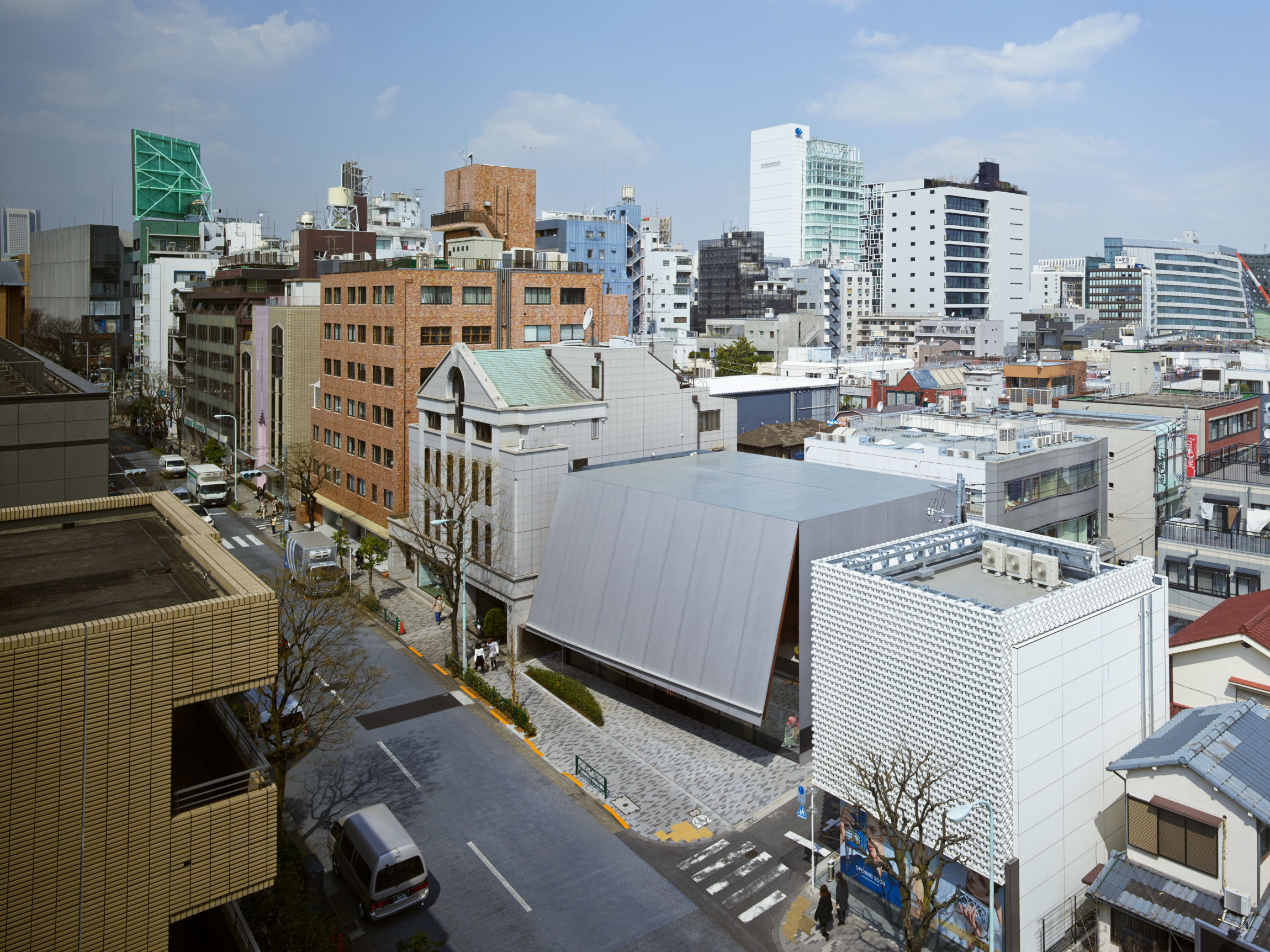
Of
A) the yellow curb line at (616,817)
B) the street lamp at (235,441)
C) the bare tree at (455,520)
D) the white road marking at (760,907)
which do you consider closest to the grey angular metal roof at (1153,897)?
the white road marking at (760,907)

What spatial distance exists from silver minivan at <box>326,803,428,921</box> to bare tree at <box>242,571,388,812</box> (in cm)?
270

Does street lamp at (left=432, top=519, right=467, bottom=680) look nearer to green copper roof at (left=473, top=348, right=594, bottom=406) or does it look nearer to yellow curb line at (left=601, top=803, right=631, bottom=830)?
green copper roof at (left=473, top=348, right=594, bottom=406)

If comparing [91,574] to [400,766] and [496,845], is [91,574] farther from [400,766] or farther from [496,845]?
[400,766]

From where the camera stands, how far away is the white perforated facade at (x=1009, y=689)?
2209 cm

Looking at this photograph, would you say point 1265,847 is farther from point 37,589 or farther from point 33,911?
point 37,589

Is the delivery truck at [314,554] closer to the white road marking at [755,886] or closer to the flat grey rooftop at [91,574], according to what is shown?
the flat grey rooftop at [91,574]

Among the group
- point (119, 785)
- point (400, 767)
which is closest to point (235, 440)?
point (400, 767)

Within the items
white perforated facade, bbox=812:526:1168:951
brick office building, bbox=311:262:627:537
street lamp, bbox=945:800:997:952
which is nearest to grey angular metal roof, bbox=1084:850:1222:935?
→ white perforated facade, bbox=812:526:1168:951

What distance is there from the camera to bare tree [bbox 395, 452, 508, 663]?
1710 inches

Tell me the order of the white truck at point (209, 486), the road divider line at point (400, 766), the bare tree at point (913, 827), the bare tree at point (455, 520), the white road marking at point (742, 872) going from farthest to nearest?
the white truck at point (209, 486), the bare tree at point (455, 520), the road divider line at point (400, 766), the white road marking at point (742, 872), the bare tree at point (913, 827)

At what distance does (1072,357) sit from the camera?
120938mm

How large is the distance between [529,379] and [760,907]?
28.9 metres

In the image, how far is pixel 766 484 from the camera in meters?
40.1

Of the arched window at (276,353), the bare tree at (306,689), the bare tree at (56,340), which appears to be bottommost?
the bare tree at (306,689)
